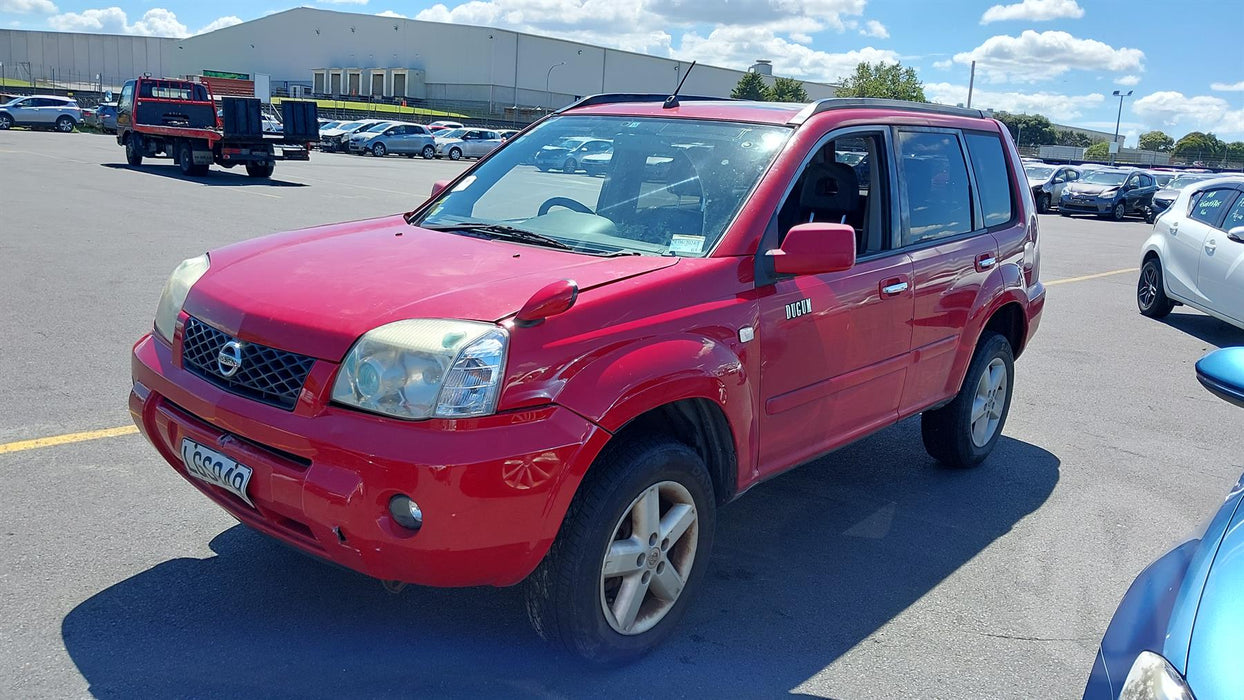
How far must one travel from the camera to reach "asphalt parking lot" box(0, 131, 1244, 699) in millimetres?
3160

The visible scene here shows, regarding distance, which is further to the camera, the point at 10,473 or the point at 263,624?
the point at 10,473

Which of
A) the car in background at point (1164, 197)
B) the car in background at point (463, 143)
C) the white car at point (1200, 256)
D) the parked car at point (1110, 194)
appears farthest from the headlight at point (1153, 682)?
the car in background at point (463, 143)

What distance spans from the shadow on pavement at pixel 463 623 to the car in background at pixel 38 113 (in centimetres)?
5104

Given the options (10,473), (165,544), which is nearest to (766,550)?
(165,544)

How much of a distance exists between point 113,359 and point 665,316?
4745mm

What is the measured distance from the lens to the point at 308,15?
94.4 meters

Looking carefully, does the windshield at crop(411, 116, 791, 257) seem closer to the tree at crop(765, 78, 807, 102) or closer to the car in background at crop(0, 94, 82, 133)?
the car in background at crop(0, 94, 82, 133)

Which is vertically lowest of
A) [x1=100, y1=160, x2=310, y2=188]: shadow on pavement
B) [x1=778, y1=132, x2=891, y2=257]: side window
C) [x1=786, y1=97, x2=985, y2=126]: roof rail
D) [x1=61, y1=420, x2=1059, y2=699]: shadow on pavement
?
[x1=61, y1=420, x2=1059, y2=699]: shadow on pavement

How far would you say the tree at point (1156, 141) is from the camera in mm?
102031

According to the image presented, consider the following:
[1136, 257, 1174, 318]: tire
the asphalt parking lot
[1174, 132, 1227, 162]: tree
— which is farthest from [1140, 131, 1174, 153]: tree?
the asphalt parking lot

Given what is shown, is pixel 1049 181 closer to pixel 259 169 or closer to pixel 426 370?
pixel 259 169

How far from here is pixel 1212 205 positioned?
10273 mm

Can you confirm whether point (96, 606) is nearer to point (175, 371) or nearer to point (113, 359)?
point (175, 371)

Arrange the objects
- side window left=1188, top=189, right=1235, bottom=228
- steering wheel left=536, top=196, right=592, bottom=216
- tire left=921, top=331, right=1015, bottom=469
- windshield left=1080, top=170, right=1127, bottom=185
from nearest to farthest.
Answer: steering wheel left=536, top=196, right=592, bottom=216 → tire left=921, top=331, right=1015, bottom=469 → side window left=1188, top=189, right=1235, bottom=228 → windshield left=1080, top=170, right=1127, bottom=185
